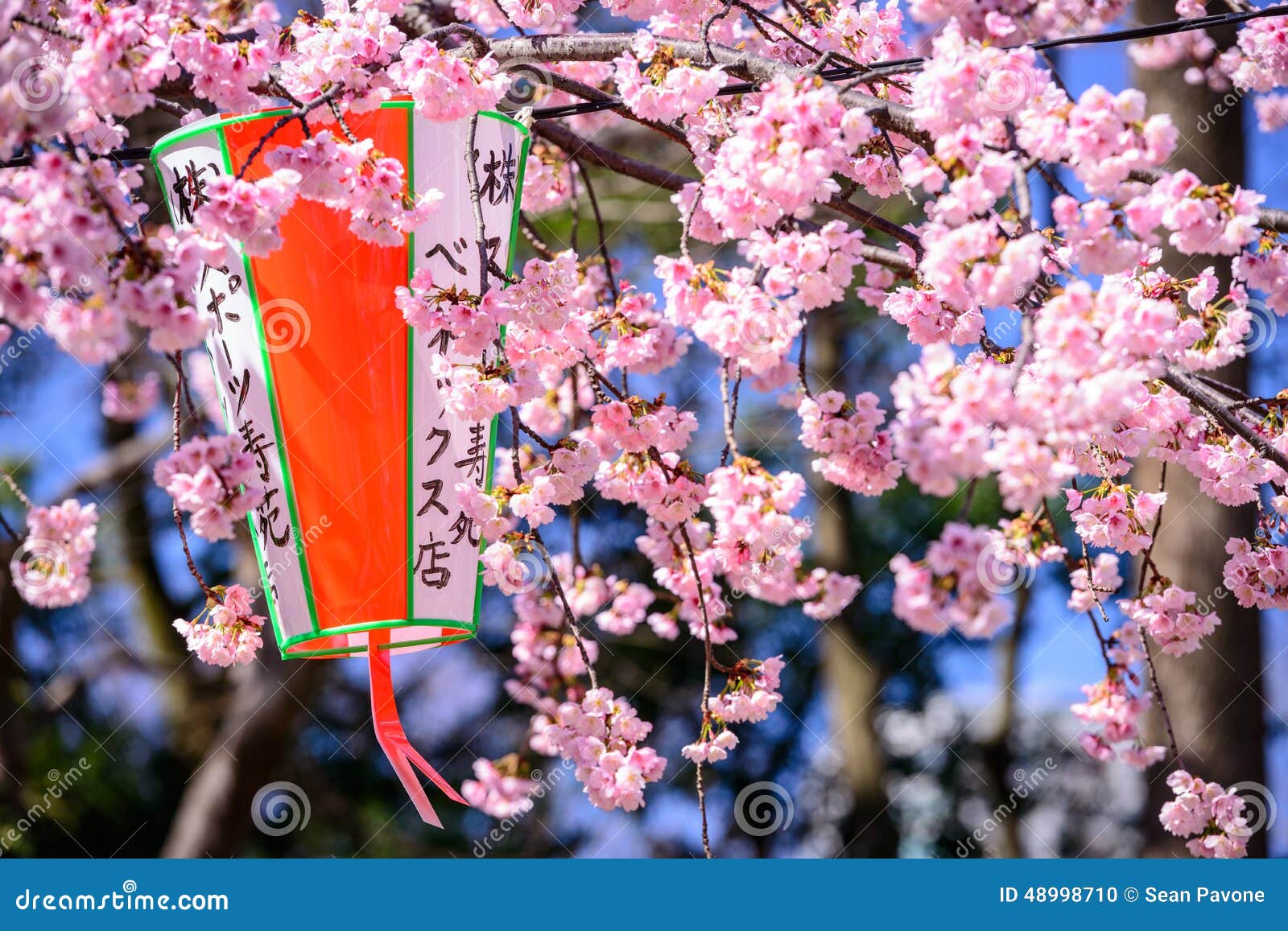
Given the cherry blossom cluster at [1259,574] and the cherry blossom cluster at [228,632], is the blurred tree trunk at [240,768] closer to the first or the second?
the cherry blossom cluster at [228,632]

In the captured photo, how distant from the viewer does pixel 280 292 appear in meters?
1.39

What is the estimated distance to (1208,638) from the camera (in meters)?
3.44

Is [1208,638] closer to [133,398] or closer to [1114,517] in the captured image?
[1114,517]

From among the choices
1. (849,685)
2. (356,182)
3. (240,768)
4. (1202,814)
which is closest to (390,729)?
(356,182)

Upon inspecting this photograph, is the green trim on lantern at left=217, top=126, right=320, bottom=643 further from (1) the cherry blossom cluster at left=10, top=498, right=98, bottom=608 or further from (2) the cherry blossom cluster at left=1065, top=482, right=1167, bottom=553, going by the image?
(2) the cherry blossom cluster at left=1065, top=482, right=1167, bottom=553

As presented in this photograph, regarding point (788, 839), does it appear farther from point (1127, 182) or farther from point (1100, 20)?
point (1127, 182)

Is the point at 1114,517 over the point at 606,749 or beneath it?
Result: over

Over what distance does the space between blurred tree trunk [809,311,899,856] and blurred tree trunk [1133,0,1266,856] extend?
8.73 feet

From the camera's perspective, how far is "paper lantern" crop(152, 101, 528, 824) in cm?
139

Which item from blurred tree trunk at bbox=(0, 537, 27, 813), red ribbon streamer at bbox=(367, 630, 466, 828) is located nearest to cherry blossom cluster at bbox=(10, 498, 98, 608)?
red ribbon streamer at bbox=(367, 630, 466, 828)

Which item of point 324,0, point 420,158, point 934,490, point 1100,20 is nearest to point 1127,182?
point 934,490

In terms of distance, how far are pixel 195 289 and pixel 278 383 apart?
15 cm

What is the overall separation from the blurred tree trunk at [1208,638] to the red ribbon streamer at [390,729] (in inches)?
103

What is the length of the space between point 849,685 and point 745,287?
5.41m
